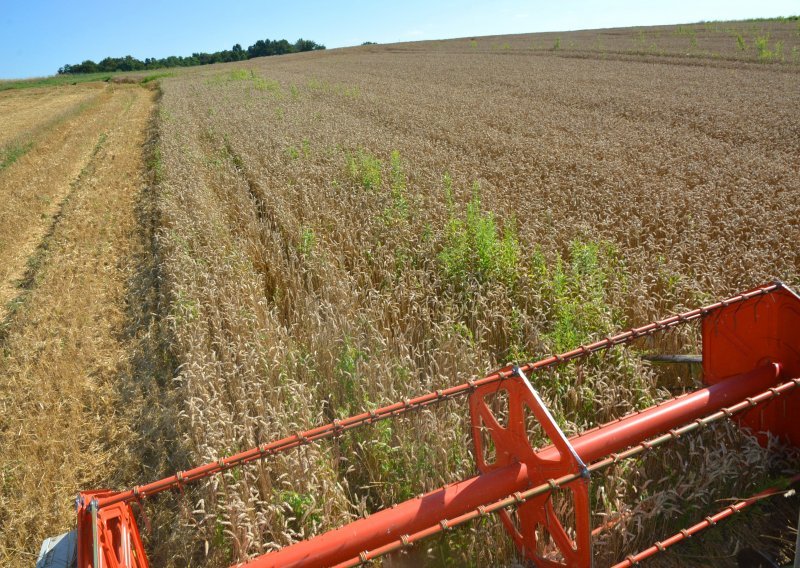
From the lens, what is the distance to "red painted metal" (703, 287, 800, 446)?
2.87 m

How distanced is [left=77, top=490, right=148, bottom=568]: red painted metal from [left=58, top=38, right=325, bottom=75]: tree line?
74.9 metres

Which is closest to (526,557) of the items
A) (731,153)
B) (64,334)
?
(64,334)

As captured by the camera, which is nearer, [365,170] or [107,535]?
[107,535]

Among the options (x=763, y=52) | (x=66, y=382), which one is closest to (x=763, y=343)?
(x=66, y=382)

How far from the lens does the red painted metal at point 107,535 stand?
182cm

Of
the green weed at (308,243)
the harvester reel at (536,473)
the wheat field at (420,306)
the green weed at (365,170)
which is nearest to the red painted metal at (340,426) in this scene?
the harvester reel at (536,473)

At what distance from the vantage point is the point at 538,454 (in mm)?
2396

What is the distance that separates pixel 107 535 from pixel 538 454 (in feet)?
5.48

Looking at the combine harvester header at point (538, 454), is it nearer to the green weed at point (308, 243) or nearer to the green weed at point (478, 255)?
the green weed at point (478, 255)

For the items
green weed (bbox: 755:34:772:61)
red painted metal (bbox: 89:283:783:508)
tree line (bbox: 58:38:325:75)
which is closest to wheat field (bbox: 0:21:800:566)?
red painted metal (bbox: 89:283:783:508)

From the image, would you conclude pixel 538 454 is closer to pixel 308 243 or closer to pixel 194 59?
pixel 308 243

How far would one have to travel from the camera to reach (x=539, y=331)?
12.5ft

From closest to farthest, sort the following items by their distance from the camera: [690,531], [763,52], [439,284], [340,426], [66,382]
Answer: [690,531] → [340,426] → [66,382] → [439,284] → [763,52]

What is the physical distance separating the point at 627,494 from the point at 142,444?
2.90 m
